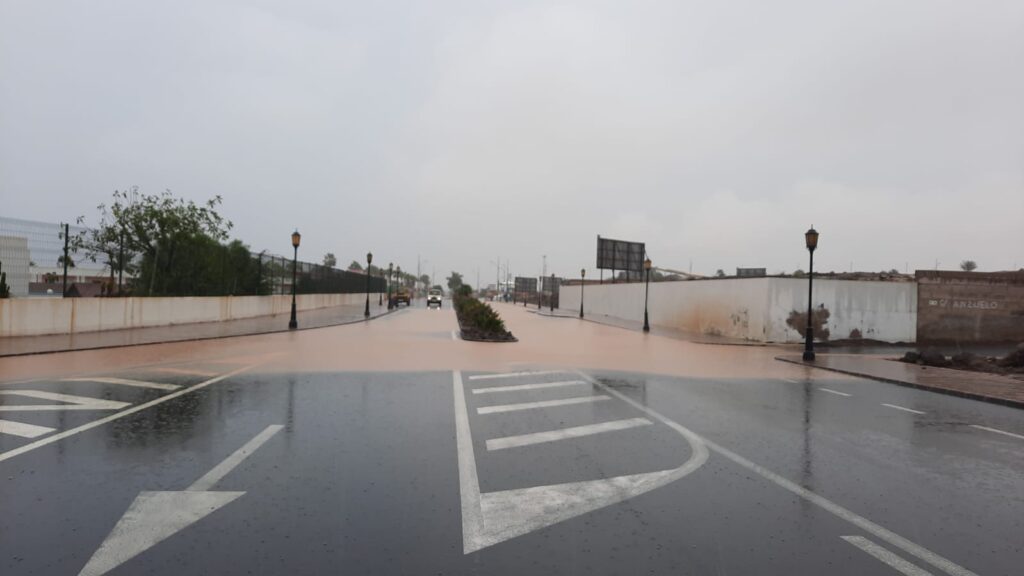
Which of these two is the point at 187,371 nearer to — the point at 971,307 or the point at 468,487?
the point at 468,487

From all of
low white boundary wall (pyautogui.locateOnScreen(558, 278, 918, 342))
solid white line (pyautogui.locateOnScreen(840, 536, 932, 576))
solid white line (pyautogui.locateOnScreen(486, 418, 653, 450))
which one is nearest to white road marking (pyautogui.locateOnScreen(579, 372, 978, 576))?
solid white line (pyautogui.locateOnScreen(840, 536, 932, 576))

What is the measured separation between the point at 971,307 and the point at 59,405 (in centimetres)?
3476

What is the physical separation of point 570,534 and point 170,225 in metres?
30.5

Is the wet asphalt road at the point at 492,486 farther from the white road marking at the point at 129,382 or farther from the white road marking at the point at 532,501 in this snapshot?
the white road marking at the point at 129,382

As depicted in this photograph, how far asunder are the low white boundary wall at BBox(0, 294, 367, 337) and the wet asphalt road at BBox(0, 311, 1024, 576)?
35.6 ft

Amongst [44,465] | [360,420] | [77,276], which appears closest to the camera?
[44,465]

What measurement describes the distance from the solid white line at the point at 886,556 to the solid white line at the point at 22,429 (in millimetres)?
8862

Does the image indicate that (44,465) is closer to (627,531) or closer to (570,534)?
(570,534)

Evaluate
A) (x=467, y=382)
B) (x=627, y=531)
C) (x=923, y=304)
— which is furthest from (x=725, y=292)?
(x=627, y=531)

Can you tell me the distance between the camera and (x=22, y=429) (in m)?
6.99

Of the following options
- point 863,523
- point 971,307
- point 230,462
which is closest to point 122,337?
point 230,462

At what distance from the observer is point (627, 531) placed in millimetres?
4367

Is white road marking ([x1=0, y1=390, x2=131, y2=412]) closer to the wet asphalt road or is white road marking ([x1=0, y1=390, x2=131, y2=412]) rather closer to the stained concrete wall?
the wet asphalt road

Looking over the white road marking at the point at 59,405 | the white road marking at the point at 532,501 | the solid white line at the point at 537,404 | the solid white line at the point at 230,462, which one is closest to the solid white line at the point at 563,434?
the white road marking at the point at 532,501
